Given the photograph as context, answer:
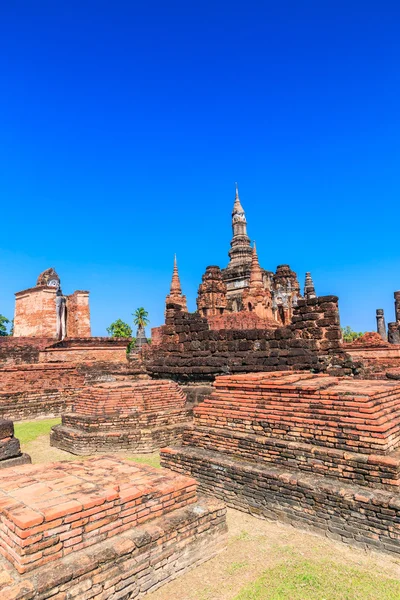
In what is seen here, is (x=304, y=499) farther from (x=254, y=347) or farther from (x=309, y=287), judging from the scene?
(x=309, y=287)

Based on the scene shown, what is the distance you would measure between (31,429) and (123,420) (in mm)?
3409

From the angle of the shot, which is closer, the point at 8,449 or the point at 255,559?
the point at 255,559

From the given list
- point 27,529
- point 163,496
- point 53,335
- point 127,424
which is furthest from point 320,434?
A: point 53,335

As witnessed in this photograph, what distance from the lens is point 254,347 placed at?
30.3ft

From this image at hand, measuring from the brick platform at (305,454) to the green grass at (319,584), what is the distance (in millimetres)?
501

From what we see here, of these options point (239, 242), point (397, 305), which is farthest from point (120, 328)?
point (397, 305)

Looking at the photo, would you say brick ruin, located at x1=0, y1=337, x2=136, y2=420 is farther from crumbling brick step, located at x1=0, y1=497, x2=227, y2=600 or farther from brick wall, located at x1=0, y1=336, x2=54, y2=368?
crumbling brick step, located at x1=0, y1=497, x2=227, y2=600

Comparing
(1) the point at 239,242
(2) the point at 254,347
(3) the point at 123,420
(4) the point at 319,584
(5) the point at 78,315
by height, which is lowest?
(4) the point at 319,584

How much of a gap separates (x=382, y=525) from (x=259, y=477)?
140cm

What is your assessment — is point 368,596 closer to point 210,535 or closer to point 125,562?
point 210,535

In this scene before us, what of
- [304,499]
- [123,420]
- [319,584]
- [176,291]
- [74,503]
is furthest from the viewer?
[176,291]

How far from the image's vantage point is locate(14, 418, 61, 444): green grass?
9.09 m

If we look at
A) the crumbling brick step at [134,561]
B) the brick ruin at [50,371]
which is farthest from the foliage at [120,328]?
the crumbling brick step at [134,561]

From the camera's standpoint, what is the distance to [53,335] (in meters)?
17.6
